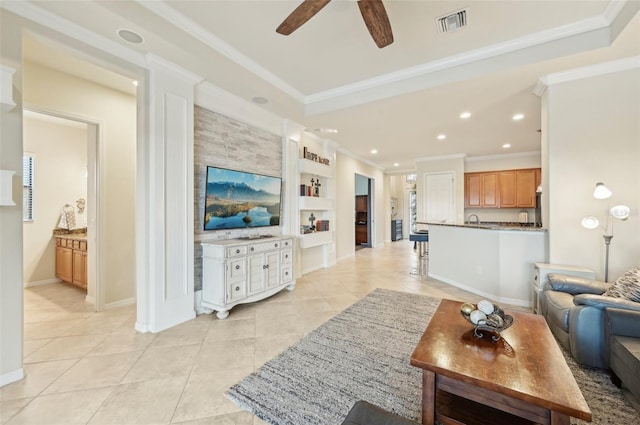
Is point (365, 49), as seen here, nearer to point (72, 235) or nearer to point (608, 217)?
point (608, 217)

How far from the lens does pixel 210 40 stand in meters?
2.71

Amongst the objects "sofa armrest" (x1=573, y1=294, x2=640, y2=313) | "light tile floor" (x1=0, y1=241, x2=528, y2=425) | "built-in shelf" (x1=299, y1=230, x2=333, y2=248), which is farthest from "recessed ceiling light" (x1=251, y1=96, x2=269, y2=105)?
"sofa armrest" (x1=573, y1=294, x2=640, y2=313)

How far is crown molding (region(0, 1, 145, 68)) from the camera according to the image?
1980 mm

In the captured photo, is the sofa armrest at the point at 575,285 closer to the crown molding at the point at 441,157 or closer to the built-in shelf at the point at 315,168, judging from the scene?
the built-in shelf at the point at 315,168

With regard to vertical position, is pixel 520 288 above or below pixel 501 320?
below

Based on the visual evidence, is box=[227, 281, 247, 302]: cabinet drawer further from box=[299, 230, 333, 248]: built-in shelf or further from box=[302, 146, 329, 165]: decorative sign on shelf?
box=[302, 146, 329, 165]: decorative sign on shelf

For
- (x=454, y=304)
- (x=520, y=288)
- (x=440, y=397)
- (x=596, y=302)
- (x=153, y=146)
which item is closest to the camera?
(x=440, y=397)

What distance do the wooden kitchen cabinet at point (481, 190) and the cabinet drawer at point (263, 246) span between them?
589cm

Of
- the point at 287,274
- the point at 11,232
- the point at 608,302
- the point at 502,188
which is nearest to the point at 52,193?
the point at 11,232

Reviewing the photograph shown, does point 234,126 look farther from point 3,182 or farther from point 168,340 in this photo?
point 168,340

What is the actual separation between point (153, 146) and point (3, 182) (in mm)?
1126

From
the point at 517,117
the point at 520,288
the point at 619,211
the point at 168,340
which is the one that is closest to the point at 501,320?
the point at 619,211

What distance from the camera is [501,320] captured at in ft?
5.20

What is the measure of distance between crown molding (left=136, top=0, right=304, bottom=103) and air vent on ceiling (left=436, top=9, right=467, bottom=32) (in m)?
2.01
